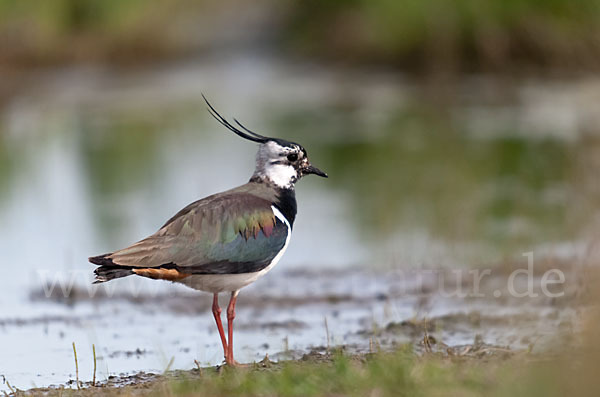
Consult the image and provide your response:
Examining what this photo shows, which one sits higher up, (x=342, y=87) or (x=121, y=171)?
(x=342, y=87)

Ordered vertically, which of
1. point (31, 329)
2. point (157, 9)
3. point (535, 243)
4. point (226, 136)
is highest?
point (157, 9)

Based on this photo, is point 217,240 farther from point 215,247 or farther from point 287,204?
point 287,204

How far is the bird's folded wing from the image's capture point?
5449 millimetres

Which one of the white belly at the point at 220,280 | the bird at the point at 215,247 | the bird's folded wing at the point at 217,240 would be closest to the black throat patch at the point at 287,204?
the bird at the point at 215,247

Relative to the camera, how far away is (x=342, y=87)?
2098 centimetres

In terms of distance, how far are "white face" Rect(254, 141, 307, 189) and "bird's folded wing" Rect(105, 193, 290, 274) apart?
315mm

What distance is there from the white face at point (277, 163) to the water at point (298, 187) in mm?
900

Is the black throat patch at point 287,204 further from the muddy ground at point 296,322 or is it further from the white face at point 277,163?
the muddy ground at point 296,322

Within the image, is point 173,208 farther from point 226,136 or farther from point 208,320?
point 226,136

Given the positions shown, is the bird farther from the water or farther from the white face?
the water

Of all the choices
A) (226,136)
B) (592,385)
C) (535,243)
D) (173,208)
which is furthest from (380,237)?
(226,136)

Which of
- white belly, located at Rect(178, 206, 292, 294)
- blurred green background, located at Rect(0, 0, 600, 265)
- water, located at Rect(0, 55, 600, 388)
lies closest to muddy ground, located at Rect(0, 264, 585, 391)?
water, located at Rect(0, 55, 600, 388)

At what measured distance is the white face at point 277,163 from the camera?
19.8 ft

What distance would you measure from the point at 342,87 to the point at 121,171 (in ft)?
26.8
